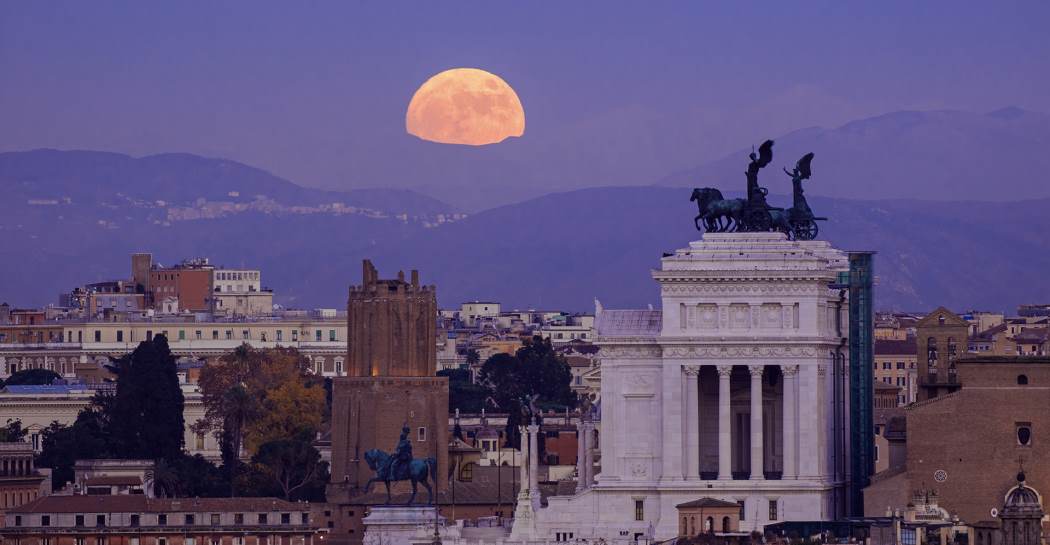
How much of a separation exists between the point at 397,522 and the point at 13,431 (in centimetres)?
6179

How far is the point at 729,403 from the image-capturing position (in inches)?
4434

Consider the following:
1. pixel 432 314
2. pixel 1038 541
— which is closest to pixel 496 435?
pixel 432 314

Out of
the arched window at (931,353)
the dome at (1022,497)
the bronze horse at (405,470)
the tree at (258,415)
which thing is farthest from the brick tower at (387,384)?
the dome at (1022,497)

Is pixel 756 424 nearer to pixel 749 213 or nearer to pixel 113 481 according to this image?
pixel 749 213

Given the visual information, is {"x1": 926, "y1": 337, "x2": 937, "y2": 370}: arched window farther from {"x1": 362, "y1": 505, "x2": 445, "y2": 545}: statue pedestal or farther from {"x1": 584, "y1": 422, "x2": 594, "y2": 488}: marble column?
{"x1": 362, "y1": 505, "x2": 445, "y2": 545}: statue pedestal

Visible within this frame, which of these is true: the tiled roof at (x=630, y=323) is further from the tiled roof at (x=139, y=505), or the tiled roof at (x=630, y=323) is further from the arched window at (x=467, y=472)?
the arched window at (x=467, y=472)

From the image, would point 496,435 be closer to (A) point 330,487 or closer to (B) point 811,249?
(A) point 330,487

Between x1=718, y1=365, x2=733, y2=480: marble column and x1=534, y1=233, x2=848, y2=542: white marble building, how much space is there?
33 millimetres

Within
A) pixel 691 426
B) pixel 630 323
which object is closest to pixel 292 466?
pixel 630 323

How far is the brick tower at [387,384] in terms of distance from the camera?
158000mm

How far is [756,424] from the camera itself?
113m

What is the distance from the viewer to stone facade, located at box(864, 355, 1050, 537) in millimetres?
109125

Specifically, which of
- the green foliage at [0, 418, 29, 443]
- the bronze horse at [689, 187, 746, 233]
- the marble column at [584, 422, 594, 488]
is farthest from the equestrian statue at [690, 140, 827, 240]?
the green foliage at [0, 418, 29, 443]

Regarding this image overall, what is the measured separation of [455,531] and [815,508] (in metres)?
12.8
